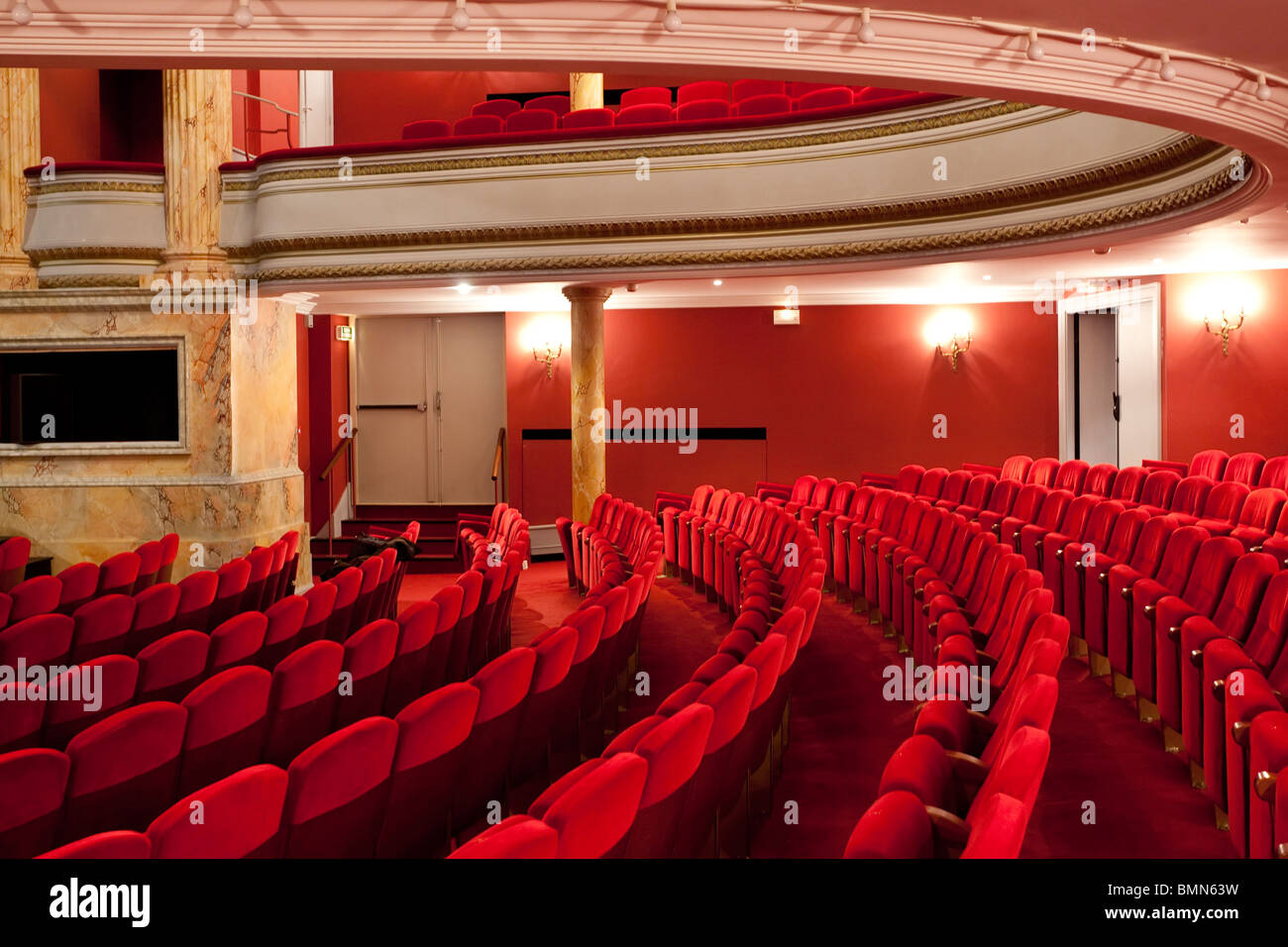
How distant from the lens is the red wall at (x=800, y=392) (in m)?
7.59

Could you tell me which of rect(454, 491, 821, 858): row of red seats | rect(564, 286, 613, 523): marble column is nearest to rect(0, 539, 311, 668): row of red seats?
rect(454, 491, 821, 858): row of red seats

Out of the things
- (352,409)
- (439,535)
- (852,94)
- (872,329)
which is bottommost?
(439,535)

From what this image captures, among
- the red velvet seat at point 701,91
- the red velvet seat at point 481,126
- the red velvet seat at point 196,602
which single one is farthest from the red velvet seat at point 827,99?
the red velvet seat at point 196,602

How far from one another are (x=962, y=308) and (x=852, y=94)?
2707mm

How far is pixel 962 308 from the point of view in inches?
299

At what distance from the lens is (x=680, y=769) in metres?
1.60

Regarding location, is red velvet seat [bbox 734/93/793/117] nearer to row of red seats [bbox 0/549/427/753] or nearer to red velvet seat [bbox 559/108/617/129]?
red velvet seat [bbox 559/108/617/129]

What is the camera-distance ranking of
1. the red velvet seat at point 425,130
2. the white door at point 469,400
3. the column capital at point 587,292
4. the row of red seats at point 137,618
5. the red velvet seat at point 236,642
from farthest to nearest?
the white door at point 469,400, the red velvet seat at point 425,130, the column capital at point 587,292, the row of red seats at point 137,618, the red velvet seat at point 236,642

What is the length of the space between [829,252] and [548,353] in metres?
3.21

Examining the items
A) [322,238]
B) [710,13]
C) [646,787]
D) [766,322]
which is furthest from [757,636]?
[766,322]

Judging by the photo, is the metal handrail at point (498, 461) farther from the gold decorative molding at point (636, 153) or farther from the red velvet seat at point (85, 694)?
the red velvet seat at point (85, 694)

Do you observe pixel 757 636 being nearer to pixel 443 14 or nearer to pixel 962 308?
pixel 443 14

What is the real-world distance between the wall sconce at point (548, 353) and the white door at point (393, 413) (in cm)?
98
